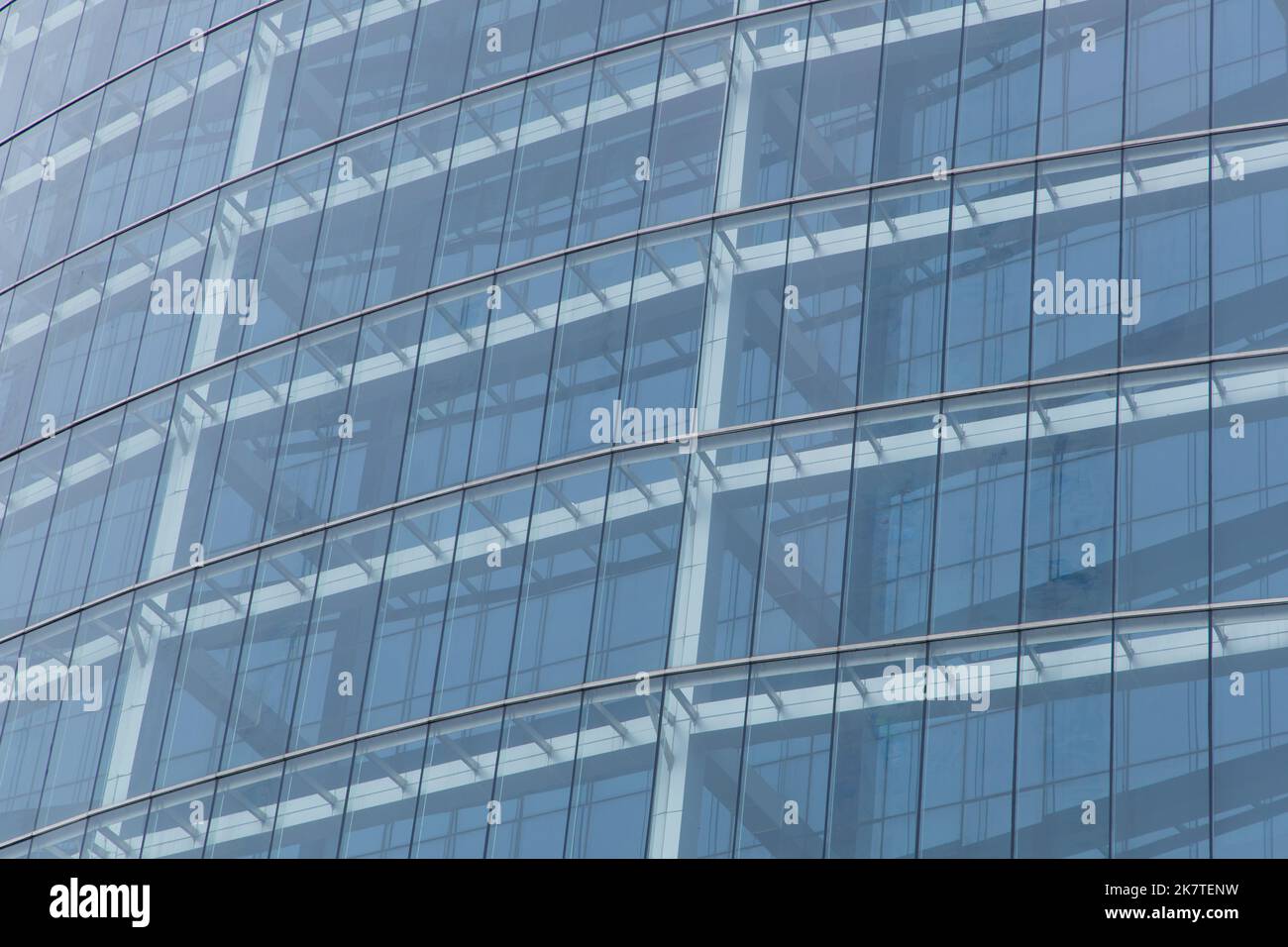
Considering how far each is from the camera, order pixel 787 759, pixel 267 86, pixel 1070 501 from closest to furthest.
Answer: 1. pixel 787 759
2. pixel 1070 501
3. pixel 267 86

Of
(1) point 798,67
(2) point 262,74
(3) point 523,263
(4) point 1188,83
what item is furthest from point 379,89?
(4) point 1188,83

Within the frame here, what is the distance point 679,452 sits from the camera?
108 ft

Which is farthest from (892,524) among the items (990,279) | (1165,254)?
(1165,254)

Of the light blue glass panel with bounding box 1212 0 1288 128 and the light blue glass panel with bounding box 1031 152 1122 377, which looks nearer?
the light blue glass panel with bounding box 1031 152 1122 377

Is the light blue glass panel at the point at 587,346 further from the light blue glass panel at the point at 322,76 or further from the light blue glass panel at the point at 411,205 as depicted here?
the light blue glass panel at the point at 322,76

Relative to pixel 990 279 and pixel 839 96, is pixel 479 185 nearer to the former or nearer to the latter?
pixel 839 96

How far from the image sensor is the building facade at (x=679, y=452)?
2953cm

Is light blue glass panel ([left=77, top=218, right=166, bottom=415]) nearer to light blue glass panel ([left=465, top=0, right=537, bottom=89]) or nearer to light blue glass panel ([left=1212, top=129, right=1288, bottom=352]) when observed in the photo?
light blue glass panel ([left=465, top=0, right=537, bottom=89])

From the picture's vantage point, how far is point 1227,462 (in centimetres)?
2984

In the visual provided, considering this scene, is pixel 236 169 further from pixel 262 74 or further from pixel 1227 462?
pixel 1227 462

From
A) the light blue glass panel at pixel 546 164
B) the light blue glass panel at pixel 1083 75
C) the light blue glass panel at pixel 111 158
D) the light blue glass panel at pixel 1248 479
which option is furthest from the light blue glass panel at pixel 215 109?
the light blue glass panel at pixel 1248 479

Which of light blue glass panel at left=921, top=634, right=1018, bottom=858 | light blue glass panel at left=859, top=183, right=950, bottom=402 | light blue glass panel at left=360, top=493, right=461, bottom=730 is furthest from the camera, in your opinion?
light blue glass panel at left=360, top=493, right=461, bottom=730

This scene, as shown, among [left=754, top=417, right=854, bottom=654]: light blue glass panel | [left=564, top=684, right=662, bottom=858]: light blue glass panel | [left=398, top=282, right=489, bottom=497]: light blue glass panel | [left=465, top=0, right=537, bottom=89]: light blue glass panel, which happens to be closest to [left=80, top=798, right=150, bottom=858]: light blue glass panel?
[left=398, top=282, right=489, bottom=497]: light blue glass panel

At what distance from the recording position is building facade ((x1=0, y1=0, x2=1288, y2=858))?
29531mm
